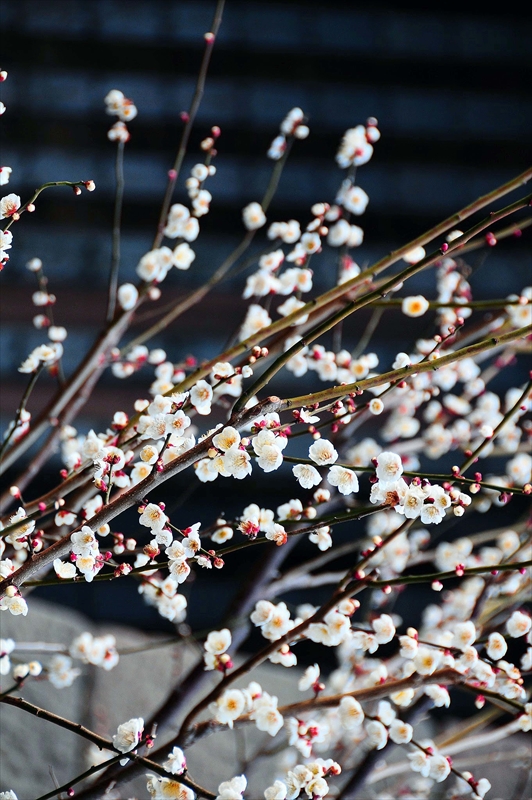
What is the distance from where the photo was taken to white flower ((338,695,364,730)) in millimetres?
642

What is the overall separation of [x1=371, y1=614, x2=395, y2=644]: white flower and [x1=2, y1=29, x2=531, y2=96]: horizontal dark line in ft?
8.26

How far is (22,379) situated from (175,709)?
76.0 inches

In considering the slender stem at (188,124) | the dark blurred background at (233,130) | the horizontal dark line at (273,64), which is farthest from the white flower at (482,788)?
the horizontal dark line at (273,64)

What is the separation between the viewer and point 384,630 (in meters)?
0.66

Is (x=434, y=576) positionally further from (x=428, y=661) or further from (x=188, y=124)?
(x=188, y=124)

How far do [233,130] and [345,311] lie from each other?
2456 mm

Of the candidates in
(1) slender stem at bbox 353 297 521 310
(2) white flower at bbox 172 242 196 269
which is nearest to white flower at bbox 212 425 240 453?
(1) slender stem at bbox 353 297 521 310

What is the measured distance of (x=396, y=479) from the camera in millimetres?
534

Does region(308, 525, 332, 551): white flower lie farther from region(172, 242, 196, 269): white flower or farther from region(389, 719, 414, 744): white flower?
region(172, 242, 196, 269): white flower

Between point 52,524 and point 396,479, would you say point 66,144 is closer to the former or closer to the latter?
point 52,524

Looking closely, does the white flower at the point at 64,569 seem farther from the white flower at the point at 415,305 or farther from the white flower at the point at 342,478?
the white flower at the point at 415,305

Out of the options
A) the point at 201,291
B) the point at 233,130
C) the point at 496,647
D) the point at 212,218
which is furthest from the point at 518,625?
the point at 233,130

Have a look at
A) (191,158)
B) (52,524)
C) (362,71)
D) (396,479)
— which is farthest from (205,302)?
(396,479)

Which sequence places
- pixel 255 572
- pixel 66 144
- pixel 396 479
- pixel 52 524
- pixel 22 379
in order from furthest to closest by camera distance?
pixel 66 144 < pixel 22 379 < pixel 255 572 < pixel 52 524 < pixel 396 479
